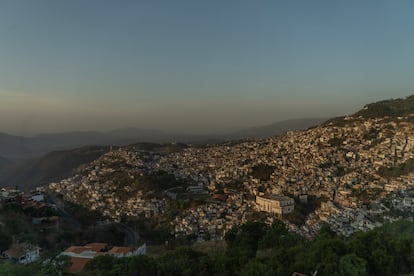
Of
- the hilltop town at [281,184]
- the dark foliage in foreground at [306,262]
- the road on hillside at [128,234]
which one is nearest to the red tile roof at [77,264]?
the dark foliage in foreground at [306,262]

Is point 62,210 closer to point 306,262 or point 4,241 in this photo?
point 4,241

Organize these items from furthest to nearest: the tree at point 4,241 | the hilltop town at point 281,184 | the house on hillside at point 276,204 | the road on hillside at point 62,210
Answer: the road on hillside at point 62,210, the house on hillside at point 276,204, the hilltop town at point 281,184, the tree at point 4,241

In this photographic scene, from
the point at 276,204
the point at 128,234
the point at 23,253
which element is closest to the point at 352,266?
the point at 23,253

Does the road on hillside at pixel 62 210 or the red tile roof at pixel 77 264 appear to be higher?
the red tile roof at pixel 77 264

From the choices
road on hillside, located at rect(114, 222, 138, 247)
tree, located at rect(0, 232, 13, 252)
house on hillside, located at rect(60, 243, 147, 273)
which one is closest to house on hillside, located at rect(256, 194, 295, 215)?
road on hillside, located at rect(114, 222, 138, 247)

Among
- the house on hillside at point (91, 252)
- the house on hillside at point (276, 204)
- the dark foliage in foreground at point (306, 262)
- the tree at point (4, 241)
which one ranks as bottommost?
the house on hillside at point (276, 204)

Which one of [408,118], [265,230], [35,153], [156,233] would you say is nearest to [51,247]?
[156,233]

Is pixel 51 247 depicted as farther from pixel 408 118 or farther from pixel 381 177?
pixel 408 118

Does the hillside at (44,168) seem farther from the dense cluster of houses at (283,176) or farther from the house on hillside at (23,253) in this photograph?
the house on hillside at (23,253)

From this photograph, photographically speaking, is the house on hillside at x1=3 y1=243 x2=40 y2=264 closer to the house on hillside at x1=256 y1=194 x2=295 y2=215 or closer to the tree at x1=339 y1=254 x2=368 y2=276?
the tree at x1=339 y1=254 x2=368 y2=276

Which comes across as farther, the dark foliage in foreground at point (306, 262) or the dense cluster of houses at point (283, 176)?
the dense cluster of houses at point (283, 176)

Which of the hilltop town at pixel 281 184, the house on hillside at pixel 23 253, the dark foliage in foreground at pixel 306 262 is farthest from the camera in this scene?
the hilltop town at pixel 281 184
